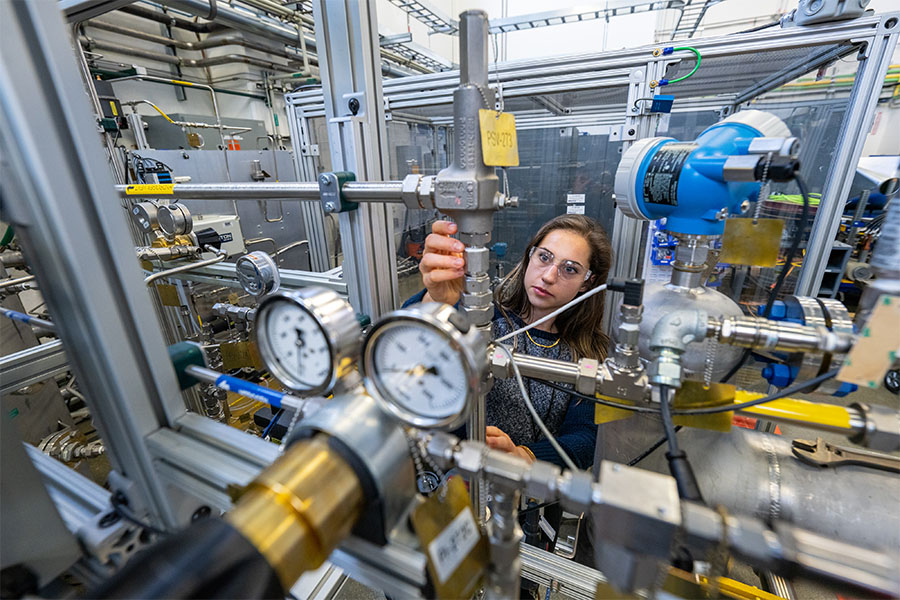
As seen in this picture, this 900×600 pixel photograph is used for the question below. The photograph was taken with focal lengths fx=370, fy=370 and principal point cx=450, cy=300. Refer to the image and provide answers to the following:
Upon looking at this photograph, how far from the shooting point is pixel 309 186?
690 millimetres

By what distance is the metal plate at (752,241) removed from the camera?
1.65 ft

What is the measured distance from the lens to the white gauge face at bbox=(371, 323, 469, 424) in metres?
0.38

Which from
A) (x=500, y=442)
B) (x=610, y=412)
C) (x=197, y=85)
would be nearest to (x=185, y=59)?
(x=197, y=85)

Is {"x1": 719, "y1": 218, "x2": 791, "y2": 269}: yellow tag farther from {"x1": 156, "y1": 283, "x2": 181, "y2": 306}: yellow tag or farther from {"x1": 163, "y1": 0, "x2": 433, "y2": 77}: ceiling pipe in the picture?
{"x1": 163, "y1": 0, "x2": 433, "y2": 77}: ceiling pipe

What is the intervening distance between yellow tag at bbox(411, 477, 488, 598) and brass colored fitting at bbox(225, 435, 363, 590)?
71mm

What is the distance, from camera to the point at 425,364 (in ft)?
1.28

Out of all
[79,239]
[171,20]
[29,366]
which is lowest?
[29,366]

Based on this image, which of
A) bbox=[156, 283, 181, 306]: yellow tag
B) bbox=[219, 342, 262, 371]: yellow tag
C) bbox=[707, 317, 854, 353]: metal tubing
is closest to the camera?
bbox=[707, 317, 854, 353]: metal tubing


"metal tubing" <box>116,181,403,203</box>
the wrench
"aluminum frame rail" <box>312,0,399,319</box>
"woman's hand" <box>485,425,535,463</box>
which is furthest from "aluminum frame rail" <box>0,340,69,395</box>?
the wrench

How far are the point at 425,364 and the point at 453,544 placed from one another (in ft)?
0.56

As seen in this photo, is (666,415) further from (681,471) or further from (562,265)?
(562,265)

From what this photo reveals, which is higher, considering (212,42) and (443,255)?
(212,42)

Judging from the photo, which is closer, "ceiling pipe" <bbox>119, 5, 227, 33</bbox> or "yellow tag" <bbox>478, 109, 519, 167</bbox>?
"yellow tag" <bbox>478, 109, 519, 167</bbox>

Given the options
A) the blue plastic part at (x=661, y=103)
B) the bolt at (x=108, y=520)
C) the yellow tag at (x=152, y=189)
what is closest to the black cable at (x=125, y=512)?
the bolt at (x=108, y=520)
